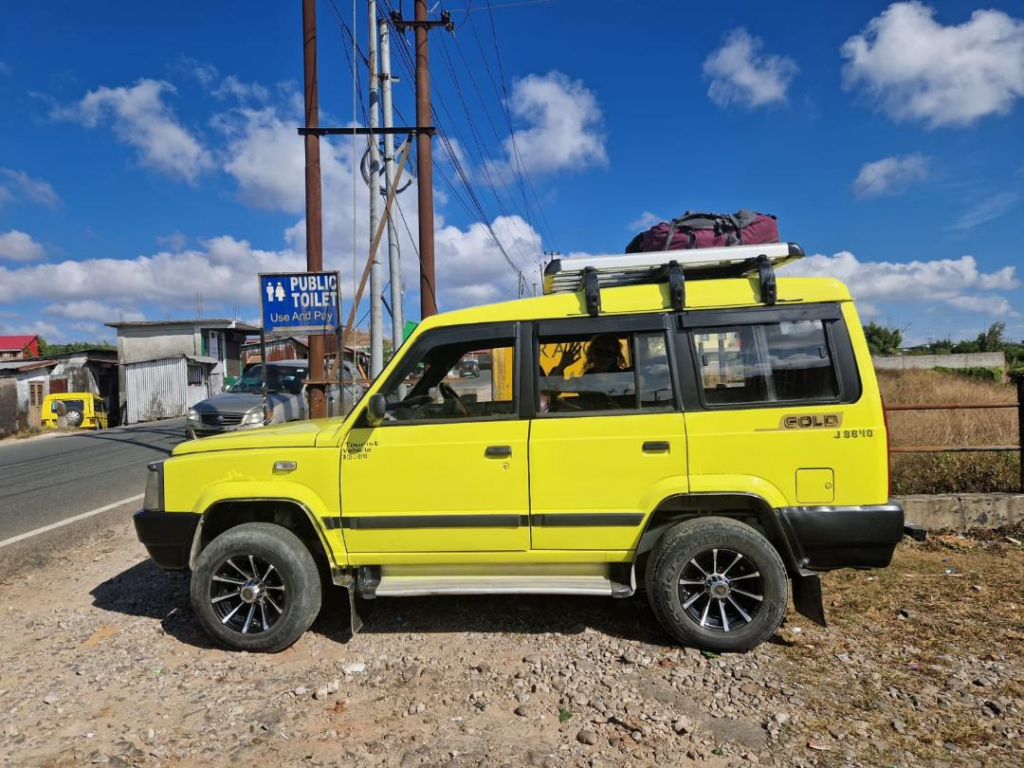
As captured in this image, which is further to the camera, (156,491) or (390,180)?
(390,180)

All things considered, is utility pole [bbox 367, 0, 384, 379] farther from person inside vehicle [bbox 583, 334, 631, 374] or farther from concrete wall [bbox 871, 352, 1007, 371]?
concrete wall [bbox 871, 352, 1007, 371]

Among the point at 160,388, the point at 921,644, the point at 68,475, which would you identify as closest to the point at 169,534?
the point at 921,644

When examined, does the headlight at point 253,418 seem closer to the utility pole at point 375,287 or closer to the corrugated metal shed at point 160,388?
the utility pole at point 375,287

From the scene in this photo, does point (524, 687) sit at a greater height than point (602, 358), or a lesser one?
lesser

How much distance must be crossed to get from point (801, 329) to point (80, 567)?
19.6 feet

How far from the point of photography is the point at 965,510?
5660 millimetres

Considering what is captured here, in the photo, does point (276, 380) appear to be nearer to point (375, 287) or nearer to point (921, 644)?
point (375, 287)

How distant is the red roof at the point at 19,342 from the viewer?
5313 cm

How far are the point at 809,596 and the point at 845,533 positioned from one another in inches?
17.9

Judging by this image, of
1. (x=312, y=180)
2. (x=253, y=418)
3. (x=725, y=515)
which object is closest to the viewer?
(x=725, y=515)

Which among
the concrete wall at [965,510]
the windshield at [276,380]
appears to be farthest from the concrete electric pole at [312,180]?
the concrete wall at [965,510]

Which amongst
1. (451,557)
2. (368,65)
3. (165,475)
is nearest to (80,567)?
(165,475)

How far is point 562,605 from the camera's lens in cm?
430

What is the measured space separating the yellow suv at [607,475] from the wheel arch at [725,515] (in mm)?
17
